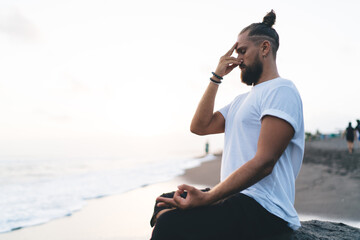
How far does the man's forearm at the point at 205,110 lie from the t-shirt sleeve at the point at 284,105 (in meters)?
0.51

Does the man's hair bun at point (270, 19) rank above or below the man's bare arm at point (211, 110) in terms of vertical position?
above

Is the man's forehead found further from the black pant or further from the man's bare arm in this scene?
the black pant

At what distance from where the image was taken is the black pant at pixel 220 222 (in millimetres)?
1323

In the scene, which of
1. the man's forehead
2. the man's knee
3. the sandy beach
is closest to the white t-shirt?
the man's forehead

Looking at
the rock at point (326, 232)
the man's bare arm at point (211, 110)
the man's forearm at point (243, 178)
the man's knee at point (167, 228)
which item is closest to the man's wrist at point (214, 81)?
the man's bare arm at point (211, 110)

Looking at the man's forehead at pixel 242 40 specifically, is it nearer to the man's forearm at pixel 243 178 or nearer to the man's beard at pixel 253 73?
the man's beard at pixel 253 73

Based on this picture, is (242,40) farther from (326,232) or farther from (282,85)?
(326,232)

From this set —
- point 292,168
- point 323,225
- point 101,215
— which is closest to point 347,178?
point 323,225

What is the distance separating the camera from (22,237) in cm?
500

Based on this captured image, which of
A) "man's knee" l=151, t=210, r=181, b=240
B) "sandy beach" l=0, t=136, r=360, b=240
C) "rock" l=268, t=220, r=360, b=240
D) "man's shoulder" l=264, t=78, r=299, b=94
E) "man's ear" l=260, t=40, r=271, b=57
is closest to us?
"man's knee" l=151, t=210, r=181, b=240

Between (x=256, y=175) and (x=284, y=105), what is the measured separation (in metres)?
0.40

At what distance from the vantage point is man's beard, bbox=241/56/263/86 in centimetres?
176

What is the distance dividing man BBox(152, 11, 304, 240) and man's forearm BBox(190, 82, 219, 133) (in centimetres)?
25

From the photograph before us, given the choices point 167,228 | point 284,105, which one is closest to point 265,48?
point 284,105
